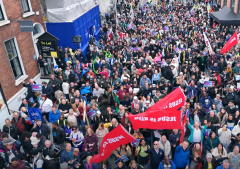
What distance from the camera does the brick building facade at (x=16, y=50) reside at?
10.3 m

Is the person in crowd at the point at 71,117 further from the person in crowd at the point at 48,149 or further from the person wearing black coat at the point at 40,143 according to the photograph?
the person in crowd at the point at 48,149

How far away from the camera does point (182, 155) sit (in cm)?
664

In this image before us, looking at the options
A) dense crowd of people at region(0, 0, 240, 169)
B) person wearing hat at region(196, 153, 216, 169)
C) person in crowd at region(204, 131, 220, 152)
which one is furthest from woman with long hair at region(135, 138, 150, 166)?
person in crowd at region(204, 131, 220, 152)

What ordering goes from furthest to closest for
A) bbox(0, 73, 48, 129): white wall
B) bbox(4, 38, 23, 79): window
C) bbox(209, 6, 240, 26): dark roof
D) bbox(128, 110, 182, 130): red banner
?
bbox(209, 6, 240, 26): dark roof < bbox(4, 38, 23, 79): window < bbox(0, 73, 48, 129): white wall < bbox(128, 110, 182, 130): red banner

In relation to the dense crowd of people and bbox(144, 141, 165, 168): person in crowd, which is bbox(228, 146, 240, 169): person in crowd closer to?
the dense crowd of people

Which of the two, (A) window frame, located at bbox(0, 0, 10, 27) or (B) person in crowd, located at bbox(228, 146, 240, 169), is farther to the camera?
(A) window frame, located at bbox(0, 0, 10, 27)

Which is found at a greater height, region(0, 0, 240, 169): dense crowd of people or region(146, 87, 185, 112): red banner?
region(146, 87, 185, 112): red banner

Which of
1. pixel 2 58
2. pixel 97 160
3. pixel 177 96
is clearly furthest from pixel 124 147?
pixel 2 58

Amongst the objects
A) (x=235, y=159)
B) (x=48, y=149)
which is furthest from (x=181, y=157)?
(x=48, y=149)

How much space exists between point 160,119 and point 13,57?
313 inches

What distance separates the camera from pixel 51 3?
15.6m

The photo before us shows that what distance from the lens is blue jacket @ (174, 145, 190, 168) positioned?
6.63 meters

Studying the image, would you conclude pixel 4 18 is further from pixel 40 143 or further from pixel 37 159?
pixel 37 159

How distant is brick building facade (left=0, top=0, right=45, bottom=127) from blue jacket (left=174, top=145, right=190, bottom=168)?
7.21 meters
